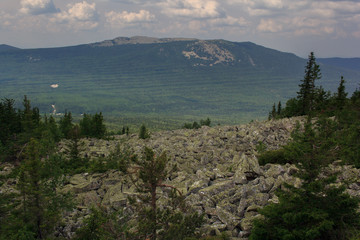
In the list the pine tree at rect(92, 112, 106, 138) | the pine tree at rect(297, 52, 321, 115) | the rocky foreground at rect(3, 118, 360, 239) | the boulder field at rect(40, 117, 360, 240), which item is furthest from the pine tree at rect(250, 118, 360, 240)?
the pine tree at rect(92, 112, 106, 138)

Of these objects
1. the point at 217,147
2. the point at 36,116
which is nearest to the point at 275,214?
the point at 217,147

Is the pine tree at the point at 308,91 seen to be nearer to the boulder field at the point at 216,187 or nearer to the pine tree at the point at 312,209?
the boulder field at the point at 216,187

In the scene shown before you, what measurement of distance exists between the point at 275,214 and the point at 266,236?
935 mm

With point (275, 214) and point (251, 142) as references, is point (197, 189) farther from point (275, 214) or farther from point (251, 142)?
point (251, 142)

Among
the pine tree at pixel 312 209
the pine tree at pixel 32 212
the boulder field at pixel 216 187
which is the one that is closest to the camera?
the pine tree at pixel 312 209

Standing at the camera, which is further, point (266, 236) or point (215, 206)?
point (215, 206)


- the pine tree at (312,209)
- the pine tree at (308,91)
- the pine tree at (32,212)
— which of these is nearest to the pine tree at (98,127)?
the pine tree at (308,91)

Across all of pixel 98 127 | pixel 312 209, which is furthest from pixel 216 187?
pixel 98 127

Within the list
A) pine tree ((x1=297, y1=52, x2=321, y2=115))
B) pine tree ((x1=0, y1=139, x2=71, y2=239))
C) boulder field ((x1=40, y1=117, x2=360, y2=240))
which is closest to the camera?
pine tree ((x1=0, y1=139, x2=71, y2=239))

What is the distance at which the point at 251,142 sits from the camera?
3400cm

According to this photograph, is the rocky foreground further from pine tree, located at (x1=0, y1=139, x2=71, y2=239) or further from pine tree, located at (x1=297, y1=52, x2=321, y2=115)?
pine tree, located at (x1=297, y1=52, x2=321, y2=115)

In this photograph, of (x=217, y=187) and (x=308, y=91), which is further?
(x=308, y=91)

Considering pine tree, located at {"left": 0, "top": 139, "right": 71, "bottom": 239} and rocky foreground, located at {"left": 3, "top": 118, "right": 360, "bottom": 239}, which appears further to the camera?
rocky foreground, located at {"left": 3, "top": 118, "right": 360, "bottom": 239}

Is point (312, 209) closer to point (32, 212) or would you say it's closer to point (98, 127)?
point (32, 212)
